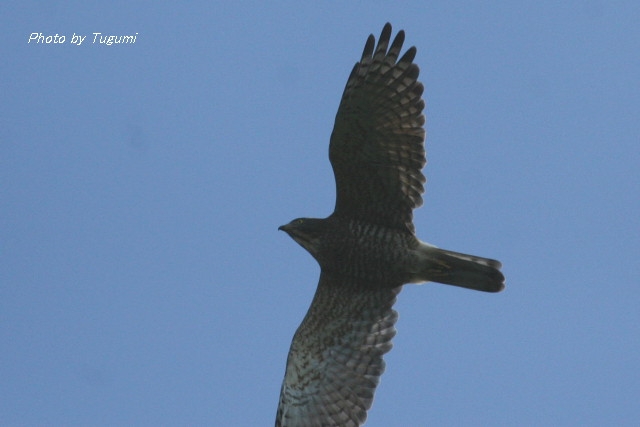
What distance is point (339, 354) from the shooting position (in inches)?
415

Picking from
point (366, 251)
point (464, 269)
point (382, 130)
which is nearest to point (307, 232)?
point (366, 251)

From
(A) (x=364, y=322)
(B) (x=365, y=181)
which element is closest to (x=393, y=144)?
(B) (x=365, y=181)

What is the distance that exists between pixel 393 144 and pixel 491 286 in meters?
1.73

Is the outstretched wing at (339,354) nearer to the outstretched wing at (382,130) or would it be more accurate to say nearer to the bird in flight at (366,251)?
the bird in flight at (366,251)

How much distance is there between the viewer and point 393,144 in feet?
32.0

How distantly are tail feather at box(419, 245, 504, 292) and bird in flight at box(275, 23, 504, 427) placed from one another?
0.4 inches

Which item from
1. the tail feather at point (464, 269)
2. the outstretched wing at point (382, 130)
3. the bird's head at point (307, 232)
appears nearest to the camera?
the outstretched wing at point (382, 130)

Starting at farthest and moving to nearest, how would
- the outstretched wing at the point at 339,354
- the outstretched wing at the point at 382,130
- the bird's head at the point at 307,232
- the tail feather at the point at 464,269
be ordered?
the outstretched wing at the point at 339,354, the bird's head at the point at 307,232, the tail feather at the point at 464,269, the outstretched wing at the point at 382,130

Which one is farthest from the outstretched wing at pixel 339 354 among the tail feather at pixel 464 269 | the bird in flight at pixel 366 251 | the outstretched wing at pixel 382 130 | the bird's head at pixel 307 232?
the outstretched wing at pixel 382 130

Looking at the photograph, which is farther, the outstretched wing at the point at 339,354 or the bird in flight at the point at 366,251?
the outstretched wing at the point at 339,354

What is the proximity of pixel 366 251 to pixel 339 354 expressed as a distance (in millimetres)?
1285

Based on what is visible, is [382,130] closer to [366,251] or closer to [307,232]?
[366,251]

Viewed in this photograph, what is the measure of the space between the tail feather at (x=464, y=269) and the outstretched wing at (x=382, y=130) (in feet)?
1.87

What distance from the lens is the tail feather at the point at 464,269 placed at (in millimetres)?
9773
